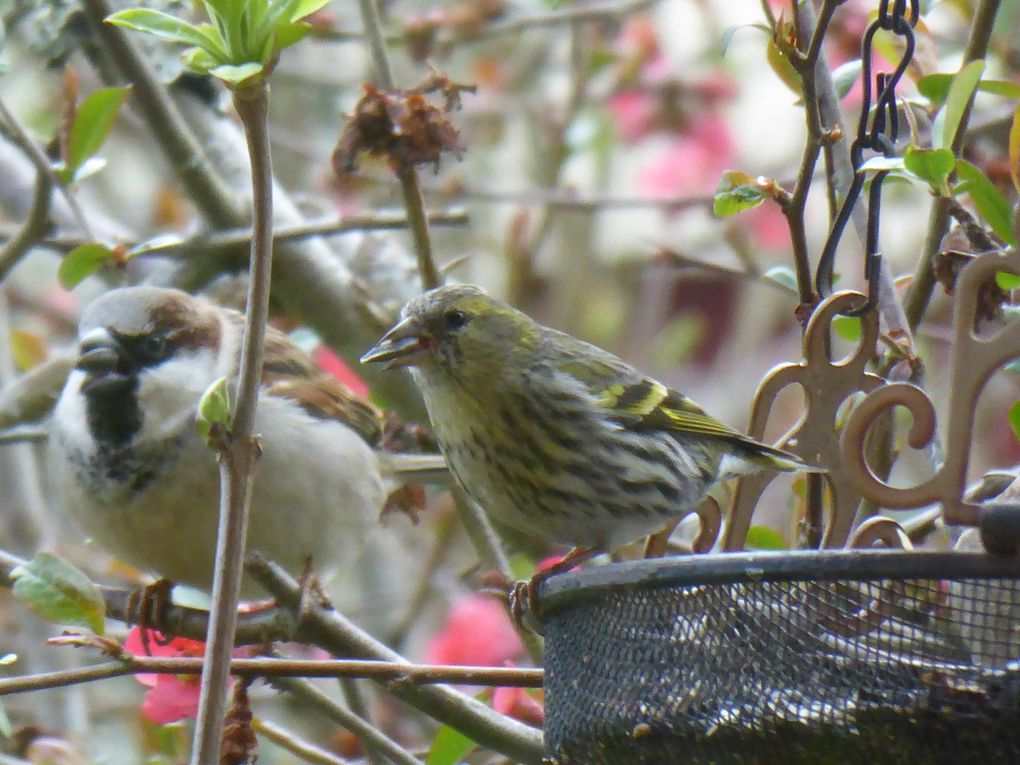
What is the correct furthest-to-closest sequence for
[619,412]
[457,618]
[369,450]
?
1. [457,618]
2. [369,450]
3. [619,412]

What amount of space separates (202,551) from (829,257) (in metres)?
1.77

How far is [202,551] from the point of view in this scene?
3.60 metres

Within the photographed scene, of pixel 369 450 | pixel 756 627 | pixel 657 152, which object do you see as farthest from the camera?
pixel 657 152

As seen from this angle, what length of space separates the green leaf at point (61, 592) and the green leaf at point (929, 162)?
5.07 feet

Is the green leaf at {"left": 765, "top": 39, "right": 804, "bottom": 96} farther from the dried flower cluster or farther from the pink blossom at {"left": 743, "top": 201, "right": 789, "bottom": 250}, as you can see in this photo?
the pink blossom at {"left": 743, "top": 201, "right": 789, "bottom": 250}

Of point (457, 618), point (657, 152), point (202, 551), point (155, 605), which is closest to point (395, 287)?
point (457, 618)

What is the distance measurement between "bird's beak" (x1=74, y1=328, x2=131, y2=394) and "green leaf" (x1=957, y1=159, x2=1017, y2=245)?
209cm

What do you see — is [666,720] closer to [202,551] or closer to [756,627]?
[756,627]

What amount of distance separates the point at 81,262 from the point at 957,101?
1901mm

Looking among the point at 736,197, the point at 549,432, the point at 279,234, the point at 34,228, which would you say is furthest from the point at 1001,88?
the point at 34,228

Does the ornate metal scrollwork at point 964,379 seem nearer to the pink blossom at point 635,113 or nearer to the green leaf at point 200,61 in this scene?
the green leaf at point 200,61

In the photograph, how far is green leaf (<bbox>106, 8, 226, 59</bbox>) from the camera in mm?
1967

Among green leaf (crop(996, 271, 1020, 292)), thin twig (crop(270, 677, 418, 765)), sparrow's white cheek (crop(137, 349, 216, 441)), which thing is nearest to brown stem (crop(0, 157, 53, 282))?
sparrow's white cheek (crop(137, 349, 216, 441))

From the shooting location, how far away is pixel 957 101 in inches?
97.7
